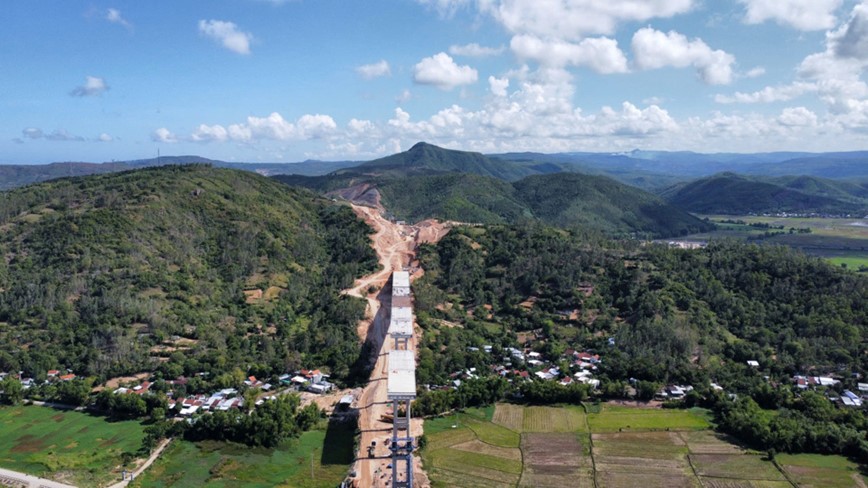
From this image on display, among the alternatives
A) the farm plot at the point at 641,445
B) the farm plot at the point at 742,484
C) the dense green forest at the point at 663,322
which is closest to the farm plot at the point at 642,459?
the farm plot at the point at 641,445

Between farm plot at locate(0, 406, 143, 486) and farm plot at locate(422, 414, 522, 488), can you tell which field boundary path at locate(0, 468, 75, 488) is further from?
farm plot at locate(422, 414, 522, 488)

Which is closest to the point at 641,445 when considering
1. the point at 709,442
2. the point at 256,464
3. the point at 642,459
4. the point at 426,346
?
the point at 642,459

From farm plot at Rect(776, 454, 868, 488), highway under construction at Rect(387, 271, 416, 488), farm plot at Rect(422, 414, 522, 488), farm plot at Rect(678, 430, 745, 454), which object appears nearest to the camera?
farm plot at Rect(776, 454, 868, 488)

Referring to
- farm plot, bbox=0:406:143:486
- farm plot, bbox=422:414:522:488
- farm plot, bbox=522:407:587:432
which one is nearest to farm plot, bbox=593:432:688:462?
farm plot, bbox=522:407:587:432

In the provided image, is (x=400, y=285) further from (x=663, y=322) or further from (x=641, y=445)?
(x=641, y=445)

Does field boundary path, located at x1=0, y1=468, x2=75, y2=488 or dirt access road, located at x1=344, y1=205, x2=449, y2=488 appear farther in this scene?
dirt access road, located at x1=344, y1=205, x2=449, y2=488

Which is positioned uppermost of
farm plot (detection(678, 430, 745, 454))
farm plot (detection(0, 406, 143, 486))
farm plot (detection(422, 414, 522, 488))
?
farm plot (detection(0, 406, 143, 486))

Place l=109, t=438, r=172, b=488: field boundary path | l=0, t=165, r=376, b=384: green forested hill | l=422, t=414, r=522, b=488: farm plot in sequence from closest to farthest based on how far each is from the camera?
l=109, t=438, r=172, b=488: field boundary path → l=422, t=414, r=522, b=488: farm plot → l=0, t=165, r=376, b=384: green forested hill
